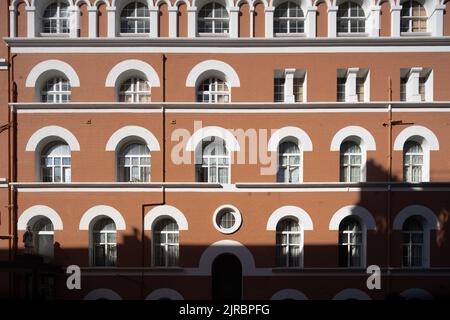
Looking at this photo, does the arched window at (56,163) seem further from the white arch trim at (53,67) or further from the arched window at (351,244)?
the arched window at (351,244)

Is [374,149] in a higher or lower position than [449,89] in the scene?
lower

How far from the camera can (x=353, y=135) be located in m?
14.9

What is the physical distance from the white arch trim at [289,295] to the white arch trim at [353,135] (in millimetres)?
5353

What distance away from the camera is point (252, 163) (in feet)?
48.8

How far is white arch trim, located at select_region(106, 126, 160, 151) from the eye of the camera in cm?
1483

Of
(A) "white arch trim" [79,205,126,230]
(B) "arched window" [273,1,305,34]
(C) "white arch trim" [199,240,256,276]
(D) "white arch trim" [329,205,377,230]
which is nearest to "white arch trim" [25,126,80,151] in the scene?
(A) "white arch trim" [79,205,126,230]

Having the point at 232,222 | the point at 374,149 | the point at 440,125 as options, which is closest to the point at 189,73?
the point at 232,222

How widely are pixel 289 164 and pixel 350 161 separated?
229 cm

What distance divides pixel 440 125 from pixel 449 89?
143 cm

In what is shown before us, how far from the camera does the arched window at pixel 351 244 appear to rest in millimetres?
14984

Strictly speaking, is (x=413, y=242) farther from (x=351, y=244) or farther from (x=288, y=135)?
(x=288, y=135)
